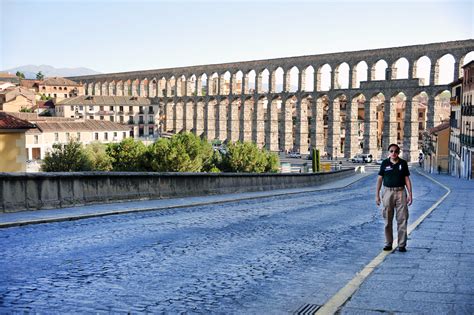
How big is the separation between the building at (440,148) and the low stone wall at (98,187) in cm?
5781

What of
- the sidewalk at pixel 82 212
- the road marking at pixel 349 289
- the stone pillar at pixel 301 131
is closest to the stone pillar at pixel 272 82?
the stone pillar at pixel 301 131

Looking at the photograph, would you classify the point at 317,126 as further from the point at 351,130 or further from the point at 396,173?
the point at 396,173

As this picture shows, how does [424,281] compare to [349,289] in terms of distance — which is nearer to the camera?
[349,289]

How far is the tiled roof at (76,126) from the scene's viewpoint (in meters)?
77.8

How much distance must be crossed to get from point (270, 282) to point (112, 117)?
114614mm

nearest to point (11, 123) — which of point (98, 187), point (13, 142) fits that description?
point (13, 142)

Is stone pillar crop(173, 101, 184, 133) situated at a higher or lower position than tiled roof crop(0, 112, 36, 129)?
higher

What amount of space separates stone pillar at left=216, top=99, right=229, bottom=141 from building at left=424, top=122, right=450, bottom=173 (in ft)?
157

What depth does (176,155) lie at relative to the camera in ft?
188

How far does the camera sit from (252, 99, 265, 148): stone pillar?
10819 cm

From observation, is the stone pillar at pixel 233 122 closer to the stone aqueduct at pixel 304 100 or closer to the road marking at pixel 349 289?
the stone aqueduct at pixel 304 100

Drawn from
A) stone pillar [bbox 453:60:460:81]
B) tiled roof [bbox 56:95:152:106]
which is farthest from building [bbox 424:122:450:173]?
tiled roof [bbox 56:95:152:106]

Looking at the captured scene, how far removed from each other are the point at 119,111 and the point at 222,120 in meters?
22.4

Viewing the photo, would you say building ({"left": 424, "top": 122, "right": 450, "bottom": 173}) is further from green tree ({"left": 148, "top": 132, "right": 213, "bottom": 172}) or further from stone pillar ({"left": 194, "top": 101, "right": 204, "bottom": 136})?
stone pillar ({"left": 194, "top": 101, "right": 204, "bottom": 136})
